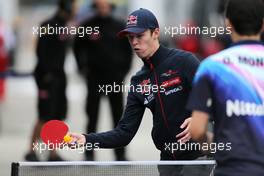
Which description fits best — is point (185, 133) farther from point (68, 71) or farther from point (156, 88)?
point (68, 71)

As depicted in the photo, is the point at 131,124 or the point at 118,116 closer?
the point at 131,124

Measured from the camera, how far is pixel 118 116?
998 cm

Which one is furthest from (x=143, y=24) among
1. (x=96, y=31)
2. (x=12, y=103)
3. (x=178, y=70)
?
(x=12, y=103)

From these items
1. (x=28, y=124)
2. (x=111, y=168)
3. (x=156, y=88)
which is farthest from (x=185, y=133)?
(x=28, y=124)

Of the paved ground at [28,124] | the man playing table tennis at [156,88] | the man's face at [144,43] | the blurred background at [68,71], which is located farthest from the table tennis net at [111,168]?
the blurred background at [68,71]

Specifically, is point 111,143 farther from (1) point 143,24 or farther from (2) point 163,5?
(2) point 163,5

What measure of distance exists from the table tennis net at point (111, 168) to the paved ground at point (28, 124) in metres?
2.93

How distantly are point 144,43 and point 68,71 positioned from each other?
483 inches

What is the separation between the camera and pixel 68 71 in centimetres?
1766

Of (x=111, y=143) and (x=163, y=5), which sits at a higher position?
(x=163, y=5)

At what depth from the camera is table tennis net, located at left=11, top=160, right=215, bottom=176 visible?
5266 millimetres

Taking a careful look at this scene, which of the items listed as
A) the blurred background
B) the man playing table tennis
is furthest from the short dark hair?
the blurred background

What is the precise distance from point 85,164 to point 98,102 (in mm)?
4860

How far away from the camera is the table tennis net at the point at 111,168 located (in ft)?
17.3
